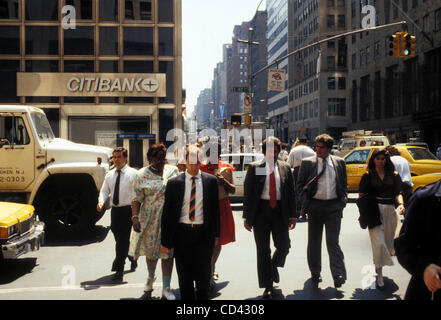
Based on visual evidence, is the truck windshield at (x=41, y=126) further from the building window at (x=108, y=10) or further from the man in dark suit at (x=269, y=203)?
the building window at (x=108, y=10)

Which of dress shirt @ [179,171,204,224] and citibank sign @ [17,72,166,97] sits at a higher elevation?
citibank sign @ [17,72,166,97]

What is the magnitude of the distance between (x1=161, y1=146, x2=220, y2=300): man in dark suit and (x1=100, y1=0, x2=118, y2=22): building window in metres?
32.7

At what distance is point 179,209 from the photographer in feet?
16.5

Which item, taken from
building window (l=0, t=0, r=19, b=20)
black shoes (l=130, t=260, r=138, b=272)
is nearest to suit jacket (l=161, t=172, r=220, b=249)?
black shoes (l=130, t=260, r=138, b=272)

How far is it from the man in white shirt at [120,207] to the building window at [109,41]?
2944 centimetres

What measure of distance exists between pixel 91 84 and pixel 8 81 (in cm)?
580

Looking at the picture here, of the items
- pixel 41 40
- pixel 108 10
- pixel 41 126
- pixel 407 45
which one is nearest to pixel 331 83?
pixel 108 10

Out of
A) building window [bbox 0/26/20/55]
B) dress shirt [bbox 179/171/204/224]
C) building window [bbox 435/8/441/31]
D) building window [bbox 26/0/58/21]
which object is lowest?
dress shirt [bbox 179/171/204/224]

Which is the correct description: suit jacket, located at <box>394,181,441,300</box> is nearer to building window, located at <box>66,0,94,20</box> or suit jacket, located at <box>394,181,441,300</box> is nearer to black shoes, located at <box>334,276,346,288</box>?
black shoes, located at <box>334,276,346,288</box>

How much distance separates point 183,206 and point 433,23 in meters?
44.5

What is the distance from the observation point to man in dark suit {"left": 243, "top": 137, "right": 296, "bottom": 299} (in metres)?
6.47

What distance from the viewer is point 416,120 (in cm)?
4669
